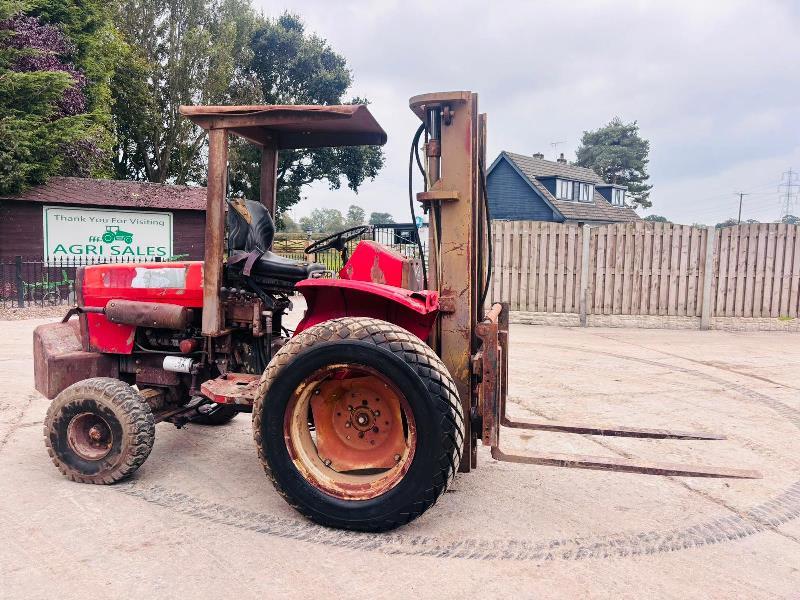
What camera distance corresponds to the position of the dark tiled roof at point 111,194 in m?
17.1

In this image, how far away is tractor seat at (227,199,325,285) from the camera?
4.19 meters

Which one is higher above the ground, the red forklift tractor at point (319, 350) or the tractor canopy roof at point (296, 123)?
the tractor canopy roof at point (296, 123)

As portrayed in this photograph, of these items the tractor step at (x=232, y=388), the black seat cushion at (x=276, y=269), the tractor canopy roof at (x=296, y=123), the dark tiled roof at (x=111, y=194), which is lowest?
the tractor step at (x=232, y=388)

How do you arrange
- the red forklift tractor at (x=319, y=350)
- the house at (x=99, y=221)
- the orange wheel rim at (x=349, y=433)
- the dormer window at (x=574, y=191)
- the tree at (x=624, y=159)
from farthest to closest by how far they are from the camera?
the tree at (x=624, y=159), the dormer window at (x=574, y=191), the house at (x=99, y=221), the orange wheel rim at (x=349, y=433), the red forklift tractor at (x=319, y=350)

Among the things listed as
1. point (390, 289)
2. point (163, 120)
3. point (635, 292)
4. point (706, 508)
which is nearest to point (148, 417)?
point (390, 289)

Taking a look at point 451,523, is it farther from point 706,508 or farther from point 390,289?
point 706,508

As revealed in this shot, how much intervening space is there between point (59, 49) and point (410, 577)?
21.1 meters

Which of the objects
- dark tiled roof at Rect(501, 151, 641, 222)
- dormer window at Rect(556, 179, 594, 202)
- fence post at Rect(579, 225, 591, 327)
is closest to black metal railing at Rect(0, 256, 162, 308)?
fence post at Rect(579, 225, 591, 327)

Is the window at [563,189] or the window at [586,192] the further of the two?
the window at [586,192]

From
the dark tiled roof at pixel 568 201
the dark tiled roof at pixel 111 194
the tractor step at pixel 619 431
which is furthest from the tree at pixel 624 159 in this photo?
the tractor step at pixel 619 431

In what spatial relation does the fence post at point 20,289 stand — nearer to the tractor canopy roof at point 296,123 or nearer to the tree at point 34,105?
the tree at point 34,105

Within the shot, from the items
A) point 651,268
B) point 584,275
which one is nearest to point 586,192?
point 651,268

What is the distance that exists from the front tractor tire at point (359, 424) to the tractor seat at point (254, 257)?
938 millimetres

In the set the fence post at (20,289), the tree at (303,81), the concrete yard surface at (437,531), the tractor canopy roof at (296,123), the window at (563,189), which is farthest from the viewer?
the window at (563,189)
